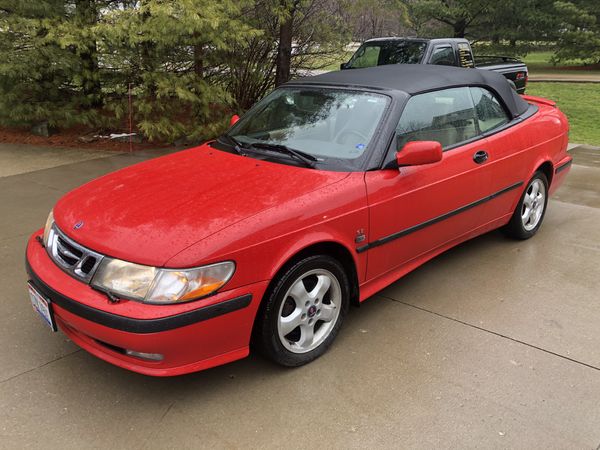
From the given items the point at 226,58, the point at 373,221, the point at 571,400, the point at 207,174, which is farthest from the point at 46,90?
the point at 571,400

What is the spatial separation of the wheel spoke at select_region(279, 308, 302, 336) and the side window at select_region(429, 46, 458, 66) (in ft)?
25.5

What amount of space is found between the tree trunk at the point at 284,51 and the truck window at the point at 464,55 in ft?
10.9

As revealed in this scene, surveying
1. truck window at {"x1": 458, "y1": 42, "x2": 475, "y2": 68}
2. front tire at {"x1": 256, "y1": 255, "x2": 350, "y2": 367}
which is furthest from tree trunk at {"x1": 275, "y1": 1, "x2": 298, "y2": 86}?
front tire at {"x1": 256, "y1": 255, "x2": 350, "y2": 367}

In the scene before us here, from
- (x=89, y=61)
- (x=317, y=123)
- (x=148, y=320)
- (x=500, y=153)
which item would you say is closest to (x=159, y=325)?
(x=148, y=320)

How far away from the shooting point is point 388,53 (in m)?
9.92

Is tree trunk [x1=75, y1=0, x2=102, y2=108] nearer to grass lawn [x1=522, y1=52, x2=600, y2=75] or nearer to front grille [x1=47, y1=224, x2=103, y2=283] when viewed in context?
front grille [x1=47, y1=224, x2=103, y2=283]

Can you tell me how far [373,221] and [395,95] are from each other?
921mm

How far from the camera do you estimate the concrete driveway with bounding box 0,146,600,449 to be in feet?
8.00

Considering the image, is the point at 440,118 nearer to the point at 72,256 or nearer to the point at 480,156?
the point at 480,156

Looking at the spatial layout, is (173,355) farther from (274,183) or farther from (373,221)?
(373,221)

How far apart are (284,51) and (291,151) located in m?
6.35

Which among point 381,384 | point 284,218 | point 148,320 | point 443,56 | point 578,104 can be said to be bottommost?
point 578,104

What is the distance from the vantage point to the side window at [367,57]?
33.3 feet

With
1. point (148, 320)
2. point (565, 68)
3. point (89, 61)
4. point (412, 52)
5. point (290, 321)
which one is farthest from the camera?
point (565, 68)
